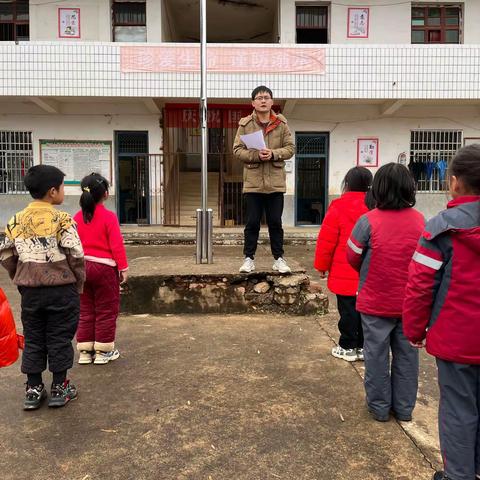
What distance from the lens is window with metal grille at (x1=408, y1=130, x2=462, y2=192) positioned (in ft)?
41.7

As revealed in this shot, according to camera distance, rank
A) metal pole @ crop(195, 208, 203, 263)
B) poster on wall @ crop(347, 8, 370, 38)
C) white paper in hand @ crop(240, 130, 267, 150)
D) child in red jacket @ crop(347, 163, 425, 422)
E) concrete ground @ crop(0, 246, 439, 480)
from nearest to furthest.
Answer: concrete ground @ crop(0, 246, 439, 480) < child in red jacket @ crop(347, 163, 425, 422) < white paper in hand @ crop(240, 130, 267, 150) < metal pole @ crop(195, 208, 203, 263) < poster on wall @ crop(347, 8, 370, 38)

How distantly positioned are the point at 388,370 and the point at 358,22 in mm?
11778

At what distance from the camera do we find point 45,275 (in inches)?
106

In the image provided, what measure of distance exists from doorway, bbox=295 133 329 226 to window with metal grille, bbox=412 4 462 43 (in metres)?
3.60

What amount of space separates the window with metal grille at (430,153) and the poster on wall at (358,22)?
2.92m

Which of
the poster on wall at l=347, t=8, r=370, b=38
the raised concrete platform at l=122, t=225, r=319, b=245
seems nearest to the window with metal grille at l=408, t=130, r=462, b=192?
the poster on wall at l=347, t=8, r=370, b=38

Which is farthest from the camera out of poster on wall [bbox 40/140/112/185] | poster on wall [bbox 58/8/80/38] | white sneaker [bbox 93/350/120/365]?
poster on wall [bbox 40/140/112/185]

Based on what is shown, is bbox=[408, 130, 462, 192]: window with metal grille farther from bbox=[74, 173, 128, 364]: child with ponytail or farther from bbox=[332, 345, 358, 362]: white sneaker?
bbox=[74, 173, 128, 364]: child with ponytail

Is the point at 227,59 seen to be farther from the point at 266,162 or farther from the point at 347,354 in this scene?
the point at 347,354

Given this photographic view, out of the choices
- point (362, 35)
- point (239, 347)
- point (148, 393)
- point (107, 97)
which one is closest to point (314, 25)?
point (362, 35)

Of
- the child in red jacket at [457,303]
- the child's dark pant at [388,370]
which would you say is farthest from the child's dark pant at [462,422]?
the child's dark pant at [388,370]

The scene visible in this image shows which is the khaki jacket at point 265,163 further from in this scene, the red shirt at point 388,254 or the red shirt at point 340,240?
the red shirt at point 388,254

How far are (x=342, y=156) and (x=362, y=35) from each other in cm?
309

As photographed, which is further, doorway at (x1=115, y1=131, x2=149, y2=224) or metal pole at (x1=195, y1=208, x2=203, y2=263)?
doorway at (x1=115, y1=131, x2=149, y2=224)
